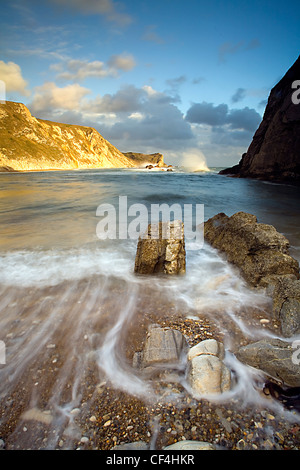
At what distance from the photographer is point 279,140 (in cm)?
2581

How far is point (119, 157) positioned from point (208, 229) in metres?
178

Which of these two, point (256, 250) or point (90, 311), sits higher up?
point (256, 250)

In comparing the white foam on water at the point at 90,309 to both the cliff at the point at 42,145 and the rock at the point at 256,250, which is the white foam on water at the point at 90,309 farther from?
the cliff at the point at 42,145

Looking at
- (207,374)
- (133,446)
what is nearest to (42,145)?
(207,374)

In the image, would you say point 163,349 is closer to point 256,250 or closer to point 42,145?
point 256,250

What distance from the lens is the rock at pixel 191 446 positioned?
151 centimetres

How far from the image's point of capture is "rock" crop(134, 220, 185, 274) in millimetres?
4418

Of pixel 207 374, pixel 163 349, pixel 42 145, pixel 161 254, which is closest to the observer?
pixel 207 374

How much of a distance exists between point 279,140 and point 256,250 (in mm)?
27803

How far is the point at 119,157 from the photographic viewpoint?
171 metres

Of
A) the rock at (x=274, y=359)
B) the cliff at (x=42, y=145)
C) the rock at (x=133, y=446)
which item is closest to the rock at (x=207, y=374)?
the rock at (x=274, y=359)

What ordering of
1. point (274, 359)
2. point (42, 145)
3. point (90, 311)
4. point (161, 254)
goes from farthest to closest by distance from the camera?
point (42, 145) < point (161, 254) < point (90, 311) < point (274, 359)

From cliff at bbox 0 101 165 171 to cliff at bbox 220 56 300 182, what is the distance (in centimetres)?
7369

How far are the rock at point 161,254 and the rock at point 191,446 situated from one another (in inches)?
118
